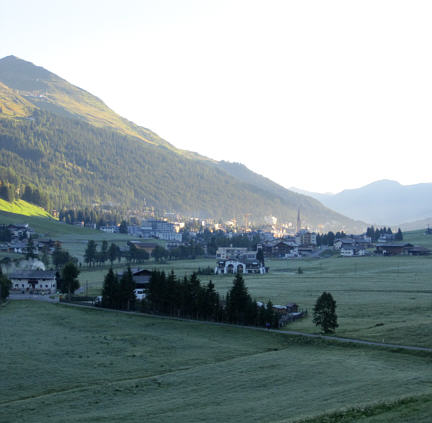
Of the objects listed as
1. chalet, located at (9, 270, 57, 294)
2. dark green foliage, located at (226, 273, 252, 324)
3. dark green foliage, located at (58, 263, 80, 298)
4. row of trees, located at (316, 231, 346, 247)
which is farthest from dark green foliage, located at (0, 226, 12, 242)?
dark green foliage, located at (226, 273, 252, 324)

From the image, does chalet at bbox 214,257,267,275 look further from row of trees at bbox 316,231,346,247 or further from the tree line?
row of trees at bbox 316,231,346,247

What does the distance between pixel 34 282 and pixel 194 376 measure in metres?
57.2

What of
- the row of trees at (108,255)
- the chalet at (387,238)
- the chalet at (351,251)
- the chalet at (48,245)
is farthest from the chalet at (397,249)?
the chalet at (48,245)

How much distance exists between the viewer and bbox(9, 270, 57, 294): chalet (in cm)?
8794

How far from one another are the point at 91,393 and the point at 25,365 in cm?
831

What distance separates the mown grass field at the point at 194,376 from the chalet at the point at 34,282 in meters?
32.8

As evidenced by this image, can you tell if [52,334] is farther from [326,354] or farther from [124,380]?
[326,354]

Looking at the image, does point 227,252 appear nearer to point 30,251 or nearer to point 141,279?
point 30,251

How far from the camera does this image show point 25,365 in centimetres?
3997

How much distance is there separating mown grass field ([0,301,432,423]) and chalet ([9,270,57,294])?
32813 millimetres

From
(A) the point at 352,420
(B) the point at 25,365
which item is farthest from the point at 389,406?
(B) the point at 25,365

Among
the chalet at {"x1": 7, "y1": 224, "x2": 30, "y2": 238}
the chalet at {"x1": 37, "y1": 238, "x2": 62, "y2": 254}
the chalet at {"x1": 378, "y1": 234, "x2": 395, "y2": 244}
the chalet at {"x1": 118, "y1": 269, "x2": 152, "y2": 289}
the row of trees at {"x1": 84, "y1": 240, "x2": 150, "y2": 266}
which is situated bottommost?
the chalet at {"x1": 118, "y1": 269, "x2": 152, "y2": 289}

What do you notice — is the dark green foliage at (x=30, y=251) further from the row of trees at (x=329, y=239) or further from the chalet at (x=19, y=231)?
the row of trees at (x=329, y=239)

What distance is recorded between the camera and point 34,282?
88.1 meters
